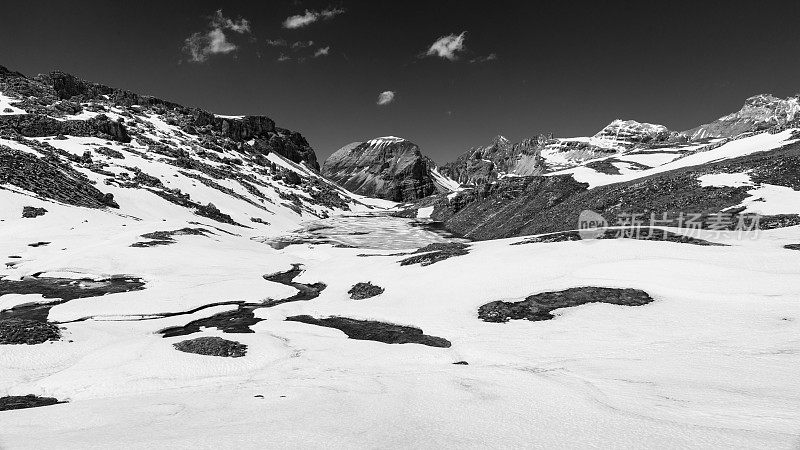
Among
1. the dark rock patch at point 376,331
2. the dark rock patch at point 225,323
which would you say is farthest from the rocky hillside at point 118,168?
the dark rock patch at point 376,331

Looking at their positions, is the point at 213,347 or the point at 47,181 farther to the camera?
the point at 47,181

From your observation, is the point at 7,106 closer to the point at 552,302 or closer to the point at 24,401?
the point at 24,401

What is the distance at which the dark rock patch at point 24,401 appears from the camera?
11758 millimetres

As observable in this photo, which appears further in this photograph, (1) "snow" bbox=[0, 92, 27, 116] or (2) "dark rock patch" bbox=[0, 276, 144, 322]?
(1) "snow" bbox=[0, 92, 27, 116]

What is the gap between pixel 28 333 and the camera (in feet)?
56.2

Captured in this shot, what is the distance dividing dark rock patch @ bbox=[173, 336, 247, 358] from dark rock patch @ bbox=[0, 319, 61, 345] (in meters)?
5.95

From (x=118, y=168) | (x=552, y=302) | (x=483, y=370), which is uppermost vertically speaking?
(x=118, y=168)

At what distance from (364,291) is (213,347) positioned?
14.4 m

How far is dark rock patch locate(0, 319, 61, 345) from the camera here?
16500mm

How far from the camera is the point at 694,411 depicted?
28.6 ft

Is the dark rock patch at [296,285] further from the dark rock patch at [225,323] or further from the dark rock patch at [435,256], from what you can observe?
the dark rock patch at [435,256]

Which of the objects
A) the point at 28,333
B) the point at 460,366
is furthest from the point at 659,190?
the point at 28,333

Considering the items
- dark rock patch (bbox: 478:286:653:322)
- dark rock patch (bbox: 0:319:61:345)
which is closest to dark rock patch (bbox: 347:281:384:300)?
dark rock patch (bbox: 478:286:653:322)

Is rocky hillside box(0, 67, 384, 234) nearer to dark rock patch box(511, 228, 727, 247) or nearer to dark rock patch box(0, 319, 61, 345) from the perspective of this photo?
dark rock patch box(0, 319, 61, 345)
